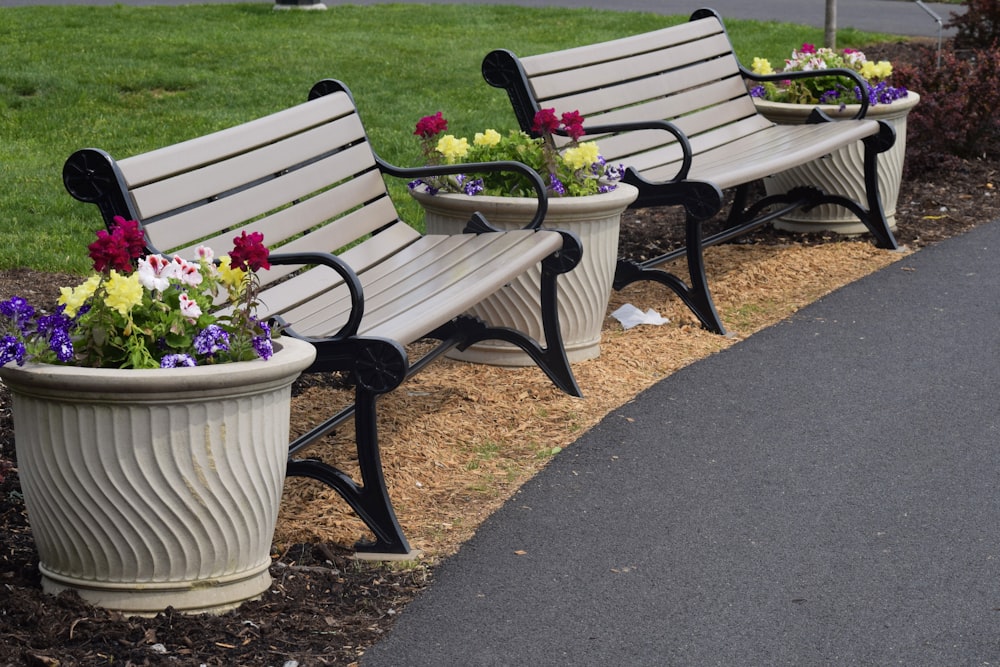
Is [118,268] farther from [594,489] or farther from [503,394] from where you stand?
[503,394]

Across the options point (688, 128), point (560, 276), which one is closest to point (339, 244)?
point (560, 276)

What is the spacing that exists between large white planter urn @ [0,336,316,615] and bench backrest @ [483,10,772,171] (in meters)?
2.99

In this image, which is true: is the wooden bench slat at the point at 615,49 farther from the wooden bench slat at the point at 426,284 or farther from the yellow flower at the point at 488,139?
the wooden bench slat at the point at 426,284

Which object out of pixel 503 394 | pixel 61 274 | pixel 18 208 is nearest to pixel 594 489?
pixel 503 394

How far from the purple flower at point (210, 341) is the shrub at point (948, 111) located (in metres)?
7.19

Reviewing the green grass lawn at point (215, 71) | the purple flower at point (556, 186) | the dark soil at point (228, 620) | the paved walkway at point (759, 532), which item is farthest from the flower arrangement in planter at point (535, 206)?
the green grass lawn at point (215, 71)

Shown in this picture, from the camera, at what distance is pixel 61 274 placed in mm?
7109

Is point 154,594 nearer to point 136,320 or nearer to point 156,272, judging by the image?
point 136,320

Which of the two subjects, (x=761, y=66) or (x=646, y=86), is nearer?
(x=646, y=86)

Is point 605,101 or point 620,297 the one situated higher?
point 605,101

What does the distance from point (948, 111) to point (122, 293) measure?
7.59 m

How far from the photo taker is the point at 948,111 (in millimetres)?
9797

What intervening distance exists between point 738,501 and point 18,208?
5.41 meters

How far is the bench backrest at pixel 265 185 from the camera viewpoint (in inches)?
167
